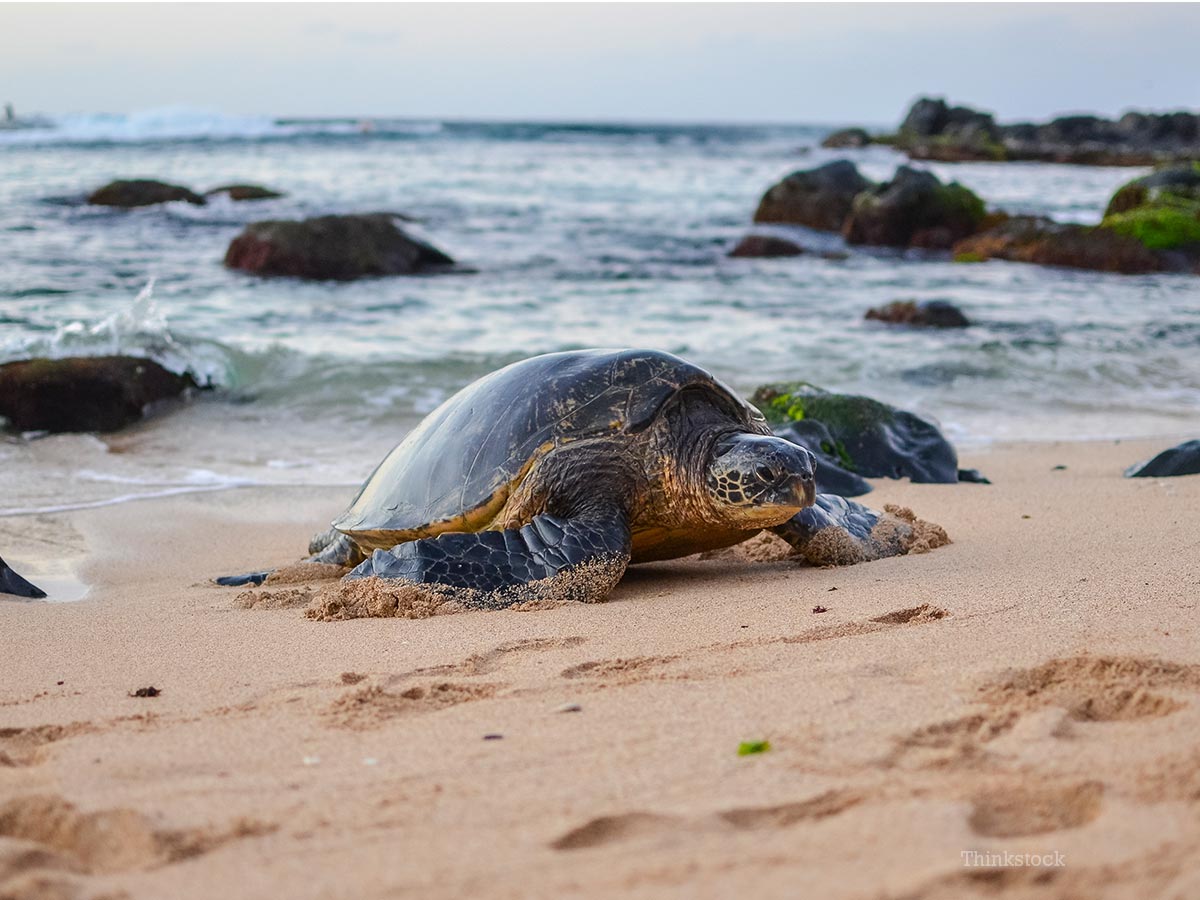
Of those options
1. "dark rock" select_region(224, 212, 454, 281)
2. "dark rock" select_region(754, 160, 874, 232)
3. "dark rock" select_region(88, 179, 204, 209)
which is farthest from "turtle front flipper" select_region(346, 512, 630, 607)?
"dark rock" select_region(88, 179, 204, 209)

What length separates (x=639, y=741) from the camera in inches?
92.5

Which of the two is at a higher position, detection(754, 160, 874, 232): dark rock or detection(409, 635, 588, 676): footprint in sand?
detection(754, 160, 874, 232): dark rock

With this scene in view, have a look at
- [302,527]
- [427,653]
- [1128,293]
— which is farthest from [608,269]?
[427,653]

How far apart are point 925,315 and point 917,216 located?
33.4 ft

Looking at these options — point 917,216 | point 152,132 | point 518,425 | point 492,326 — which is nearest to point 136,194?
point 492,326

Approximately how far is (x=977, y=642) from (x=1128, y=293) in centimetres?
1448

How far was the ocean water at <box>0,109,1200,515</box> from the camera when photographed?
8.22 meters

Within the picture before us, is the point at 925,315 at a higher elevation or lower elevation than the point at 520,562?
higher

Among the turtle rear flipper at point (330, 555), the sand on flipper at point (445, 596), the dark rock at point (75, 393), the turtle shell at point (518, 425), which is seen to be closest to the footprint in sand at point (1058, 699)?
the sand on flipper at point (445, 596)

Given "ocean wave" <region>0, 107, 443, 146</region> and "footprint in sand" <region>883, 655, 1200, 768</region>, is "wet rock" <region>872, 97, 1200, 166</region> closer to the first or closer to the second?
"ocean wave" <region>0, 107, 443, 146</region>

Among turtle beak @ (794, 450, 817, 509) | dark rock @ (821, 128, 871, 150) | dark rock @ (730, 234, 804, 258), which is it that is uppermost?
dark rock @ (821, 128, 871, 150)

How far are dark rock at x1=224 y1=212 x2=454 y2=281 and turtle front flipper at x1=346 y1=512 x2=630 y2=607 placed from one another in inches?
504

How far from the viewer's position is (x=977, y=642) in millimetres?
2967

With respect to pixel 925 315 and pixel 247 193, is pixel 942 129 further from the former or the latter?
pixel 925 315
